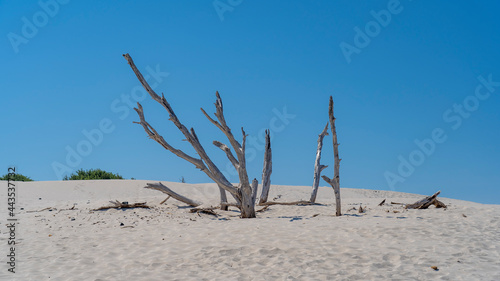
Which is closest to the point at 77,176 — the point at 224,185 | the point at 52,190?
the point at 52,190

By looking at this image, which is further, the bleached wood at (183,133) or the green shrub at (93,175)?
the green shrub at (93,175)

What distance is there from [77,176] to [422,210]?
22.6 metres

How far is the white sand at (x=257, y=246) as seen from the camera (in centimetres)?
721

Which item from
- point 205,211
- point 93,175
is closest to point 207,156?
point 205,211

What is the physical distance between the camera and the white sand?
23.7 ft

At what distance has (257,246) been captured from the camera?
27.0ft

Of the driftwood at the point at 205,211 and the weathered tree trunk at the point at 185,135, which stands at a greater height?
the weathered tree trunk at the point at 185,135

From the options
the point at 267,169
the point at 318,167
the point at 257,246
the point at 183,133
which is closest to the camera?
the point at 257,246

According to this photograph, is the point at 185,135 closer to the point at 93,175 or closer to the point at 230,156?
the point at 230,156

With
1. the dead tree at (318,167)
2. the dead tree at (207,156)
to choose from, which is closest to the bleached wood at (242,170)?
the dead tree at (207,156)

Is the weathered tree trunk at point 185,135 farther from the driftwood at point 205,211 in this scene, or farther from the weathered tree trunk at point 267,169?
the weathered tree trunk at point 267,169

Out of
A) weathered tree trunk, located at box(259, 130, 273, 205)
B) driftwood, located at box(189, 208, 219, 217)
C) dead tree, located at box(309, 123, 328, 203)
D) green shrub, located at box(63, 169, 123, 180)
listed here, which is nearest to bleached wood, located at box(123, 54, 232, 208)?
driftwood, located at box(189, 208, 219, 217)

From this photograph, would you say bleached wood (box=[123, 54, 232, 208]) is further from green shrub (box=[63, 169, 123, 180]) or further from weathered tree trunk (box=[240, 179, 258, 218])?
green shrub (box=[63, 169, 123, 180])

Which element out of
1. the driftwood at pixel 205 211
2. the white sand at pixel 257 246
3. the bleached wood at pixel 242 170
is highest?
the bleached wood at pixel 242 170
